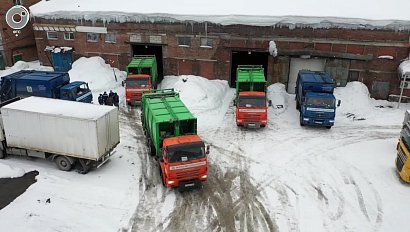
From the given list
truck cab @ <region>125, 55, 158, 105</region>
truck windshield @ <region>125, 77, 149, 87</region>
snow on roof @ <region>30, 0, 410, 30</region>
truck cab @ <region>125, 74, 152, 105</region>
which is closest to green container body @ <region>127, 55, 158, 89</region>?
truck cab @ <region>125, 55, 158, 105</region>

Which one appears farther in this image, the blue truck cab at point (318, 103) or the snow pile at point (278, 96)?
the snow pile at point (278, 96)

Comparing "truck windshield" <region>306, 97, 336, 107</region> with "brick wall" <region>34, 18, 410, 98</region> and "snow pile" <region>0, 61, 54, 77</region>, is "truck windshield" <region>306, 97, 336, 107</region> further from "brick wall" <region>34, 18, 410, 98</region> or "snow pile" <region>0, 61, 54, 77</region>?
"snow pile" <region>0, 61, 54, 77</region>

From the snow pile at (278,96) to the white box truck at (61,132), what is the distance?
1453 centimetres

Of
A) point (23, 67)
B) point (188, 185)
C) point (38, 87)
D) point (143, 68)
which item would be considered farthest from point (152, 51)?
point (188, 185)

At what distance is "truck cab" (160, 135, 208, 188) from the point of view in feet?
52.6

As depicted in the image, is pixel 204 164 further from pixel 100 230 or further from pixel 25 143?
pixel 25 143

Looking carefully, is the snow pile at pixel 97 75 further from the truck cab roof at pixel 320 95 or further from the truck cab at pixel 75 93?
the truck cab roof at pixel 320 95

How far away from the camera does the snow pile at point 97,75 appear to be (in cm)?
3297

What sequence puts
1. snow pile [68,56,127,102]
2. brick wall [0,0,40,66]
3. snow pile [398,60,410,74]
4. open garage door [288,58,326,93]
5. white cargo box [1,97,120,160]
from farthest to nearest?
brick wall [0,0,40,66] → snow pile [68,56,127,102] → open garage door [288,58,326,93] → snow pile [398,60,410,74] → white cargo box [1,97,120,160]

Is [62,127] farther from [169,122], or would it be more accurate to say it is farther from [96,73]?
[96,73]

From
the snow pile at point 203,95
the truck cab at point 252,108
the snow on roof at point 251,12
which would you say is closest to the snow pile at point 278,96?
the snow pile at point 203,95

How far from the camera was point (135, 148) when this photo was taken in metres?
21.7

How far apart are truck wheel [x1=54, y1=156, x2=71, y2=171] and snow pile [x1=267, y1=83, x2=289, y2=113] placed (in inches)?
653

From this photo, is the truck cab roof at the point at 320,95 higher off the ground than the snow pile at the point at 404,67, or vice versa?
the snow pile at the point at 404,67
